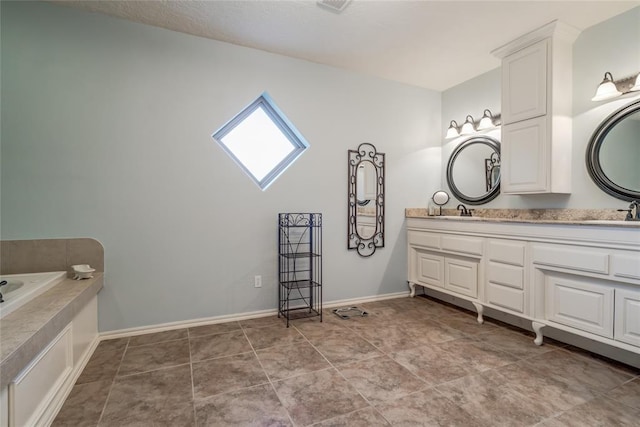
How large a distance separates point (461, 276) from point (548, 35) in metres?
2.23

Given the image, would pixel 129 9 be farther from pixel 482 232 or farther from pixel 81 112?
pixel 482 232

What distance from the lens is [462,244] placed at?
3072 millimetres

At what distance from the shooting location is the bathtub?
1.68 m

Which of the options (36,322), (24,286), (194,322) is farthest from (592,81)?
(24,286)

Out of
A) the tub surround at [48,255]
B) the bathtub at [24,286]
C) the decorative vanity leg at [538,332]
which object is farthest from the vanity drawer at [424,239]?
the bathtub at [24,286]

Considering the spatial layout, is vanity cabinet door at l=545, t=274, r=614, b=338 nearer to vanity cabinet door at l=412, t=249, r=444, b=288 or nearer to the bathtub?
vanity cabinet door at l=412, t=249, r=444, b=288

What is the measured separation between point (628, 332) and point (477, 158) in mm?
2094

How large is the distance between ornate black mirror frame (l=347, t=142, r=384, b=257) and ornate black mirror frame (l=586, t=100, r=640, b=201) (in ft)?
6.15

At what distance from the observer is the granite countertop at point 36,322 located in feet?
4.08

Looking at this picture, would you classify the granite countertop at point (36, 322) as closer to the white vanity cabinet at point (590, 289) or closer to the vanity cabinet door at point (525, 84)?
the white vanity cabinet at point (590, 289)

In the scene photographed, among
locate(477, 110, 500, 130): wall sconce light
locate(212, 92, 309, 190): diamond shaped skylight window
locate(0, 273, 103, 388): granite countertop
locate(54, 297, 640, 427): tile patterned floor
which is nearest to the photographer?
locate(0, 273, 103, 388): granite countertop

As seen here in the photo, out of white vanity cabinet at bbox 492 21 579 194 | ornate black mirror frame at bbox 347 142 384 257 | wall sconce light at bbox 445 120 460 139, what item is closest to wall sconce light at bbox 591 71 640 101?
white vanity cabinet at bbox 492 21 579 194

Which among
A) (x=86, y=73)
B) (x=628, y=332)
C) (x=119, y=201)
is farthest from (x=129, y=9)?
(x=628, y=332)

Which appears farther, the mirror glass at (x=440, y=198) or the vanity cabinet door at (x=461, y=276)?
the mirror glass at (x=440, y=198)
